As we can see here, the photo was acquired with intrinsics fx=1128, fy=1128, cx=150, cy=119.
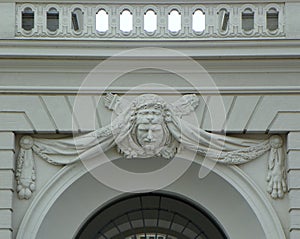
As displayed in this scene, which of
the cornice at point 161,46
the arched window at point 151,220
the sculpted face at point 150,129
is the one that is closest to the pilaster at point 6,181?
the cornice at point 161,46

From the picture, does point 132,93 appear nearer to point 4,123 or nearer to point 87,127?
point 87,127

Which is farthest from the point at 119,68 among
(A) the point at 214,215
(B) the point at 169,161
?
(A) the point at 214,215

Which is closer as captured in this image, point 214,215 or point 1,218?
point 1,218

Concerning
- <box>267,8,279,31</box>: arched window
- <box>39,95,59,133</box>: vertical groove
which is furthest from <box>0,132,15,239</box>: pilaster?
<box>267,8,279,31</box>: arched window

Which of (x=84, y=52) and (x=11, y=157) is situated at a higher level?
(x=84, y=52)

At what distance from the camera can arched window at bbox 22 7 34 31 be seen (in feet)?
56.7

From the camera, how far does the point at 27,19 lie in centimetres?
1734

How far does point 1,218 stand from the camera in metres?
16.4

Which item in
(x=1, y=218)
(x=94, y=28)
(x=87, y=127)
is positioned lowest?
(x=1, y=218)

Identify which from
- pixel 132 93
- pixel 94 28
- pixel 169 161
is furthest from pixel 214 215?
pixel 94 28

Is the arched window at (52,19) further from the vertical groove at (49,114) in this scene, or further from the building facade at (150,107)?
the vertical groove at (49,114)

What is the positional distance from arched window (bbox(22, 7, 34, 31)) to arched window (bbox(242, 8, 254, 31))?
10.7 ft

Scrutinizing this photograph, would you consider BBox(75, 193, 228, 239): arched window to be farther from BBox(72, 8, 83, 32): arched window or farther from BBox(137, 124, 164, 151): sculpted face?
BBox(72, 8, 83, 32): arched window

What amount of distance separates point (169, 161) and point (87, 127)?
1.38 metres
